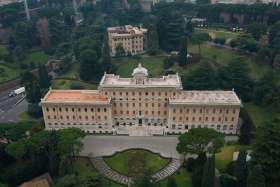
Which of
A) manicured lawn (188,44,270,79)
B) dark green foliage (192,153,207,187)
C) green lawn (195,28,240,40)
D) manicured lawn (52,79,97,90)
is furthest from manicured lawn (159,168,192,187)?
green lawn (195,28,240,40)

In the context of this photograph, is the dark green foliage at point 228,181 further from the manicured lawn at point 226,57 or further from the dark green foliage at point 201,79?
the manicured lawn at point 226,57

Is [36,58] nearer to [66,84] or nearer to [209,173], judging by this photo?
[66,84]

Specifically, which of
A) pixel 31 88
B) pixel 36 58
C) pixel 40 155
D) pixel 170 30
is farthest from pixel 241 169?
pixel 36 58

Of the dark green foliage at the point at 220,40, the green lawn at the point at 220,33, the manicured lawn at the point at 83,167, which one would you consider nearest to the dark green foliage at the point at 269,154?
the manicured lawn at the point at 83,167

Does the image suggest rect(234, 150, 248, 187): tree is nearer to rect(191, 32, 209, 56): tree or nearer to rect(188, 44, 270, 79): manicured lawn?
rect(188, 44, 270, 79): manicured lawn

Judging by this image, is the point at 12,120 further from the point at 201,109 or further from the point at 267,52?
the point at 267,52
